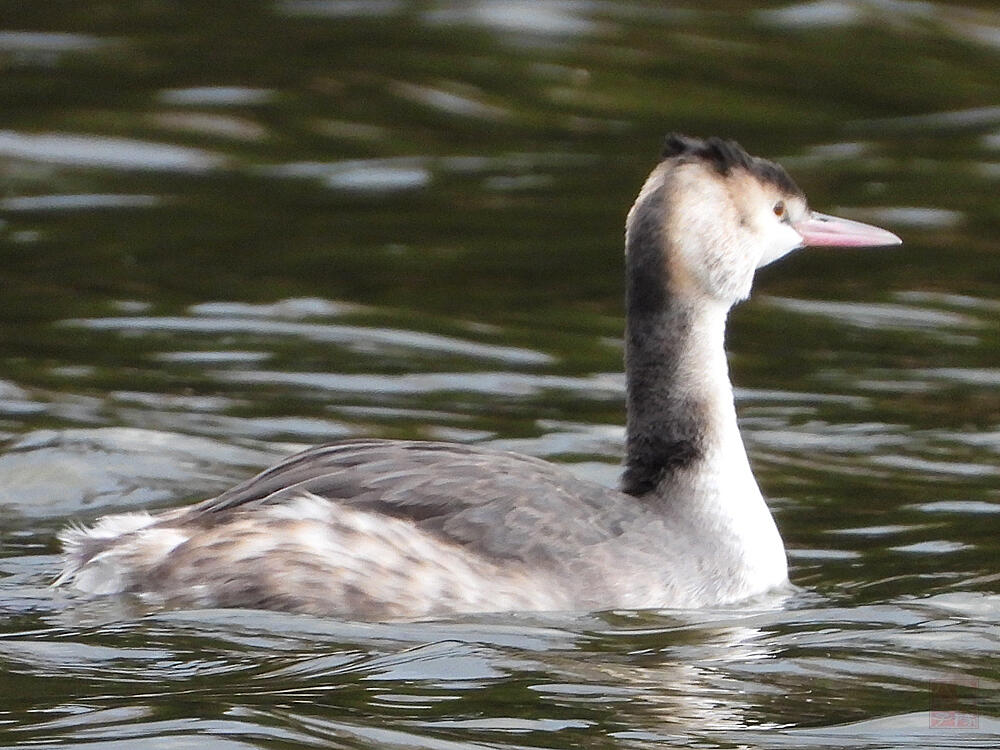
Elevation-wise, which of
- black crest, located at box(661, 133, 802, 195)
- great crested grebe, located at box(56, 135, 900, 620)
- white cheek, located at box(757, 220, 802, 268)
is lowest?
great crested grebe, located at box(56, 135, 900, 620)

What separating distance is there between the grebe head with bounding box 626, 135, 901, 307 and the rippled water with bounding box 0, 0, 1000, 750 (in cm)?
101

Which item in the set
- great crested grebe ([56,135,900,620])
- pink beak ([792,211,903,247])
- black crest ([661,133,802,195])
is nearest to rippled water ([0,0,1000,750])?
great crested grebe ([56,135,900,620])

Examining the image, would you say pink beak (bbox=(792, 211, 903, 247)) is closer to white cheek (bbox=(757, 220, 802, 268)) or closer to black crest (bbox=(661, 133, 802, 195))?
white cheek (bbox=(757, 220, 802, 268))

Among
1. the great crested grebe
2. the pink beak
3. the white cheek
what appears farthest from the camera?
the pink beak

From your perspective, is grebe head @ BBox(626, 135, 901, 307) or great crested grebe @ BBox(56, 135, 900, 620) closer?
great crested grebe @ BBox(56, 135, 900, 620)

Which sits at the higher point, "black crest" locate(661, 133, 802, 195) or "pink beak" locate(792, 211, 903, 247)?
"black crest" locate(661, 133, 802, 195)

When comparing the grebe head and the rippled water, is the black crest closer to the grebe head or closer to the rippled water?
the grebe head

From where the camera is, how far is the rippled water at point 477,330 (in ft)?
19.5

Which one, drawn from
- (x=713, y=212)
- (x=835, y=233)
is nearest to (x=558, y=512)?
(x=713, y=212)

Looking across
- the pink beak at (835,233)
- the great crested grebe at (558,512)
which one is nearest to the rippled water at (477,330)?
the great crested grebe at (558,512)

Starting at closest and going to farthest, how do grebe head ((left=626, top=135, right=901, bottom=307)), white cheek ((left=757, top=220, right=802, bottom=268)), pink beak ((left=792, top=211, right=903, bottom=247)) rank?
grebe head ((left=626, top=135, right=901, bottom=307)) → white cheek ((left=757, top=220, right=802, bottom=268)) → pink beak ((left=792, top=211, right=903, bottom=247))

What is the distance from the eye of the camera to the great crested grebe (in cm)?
668

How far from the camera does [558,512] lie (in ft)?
22.7

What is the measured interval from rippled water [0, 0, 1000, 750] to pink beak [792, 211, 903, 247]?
981 mm
